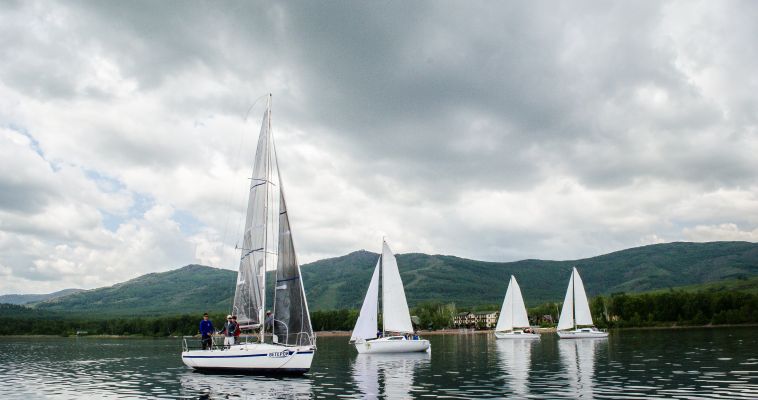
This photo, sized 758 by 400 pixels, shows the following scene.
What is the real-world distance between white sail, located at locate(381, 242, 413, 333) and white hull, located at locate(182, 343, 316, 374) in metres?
32.8

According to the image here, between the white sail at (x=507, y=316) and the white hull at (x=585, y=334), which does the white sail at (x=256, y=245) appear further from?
the white sail at (x=507, y=316)

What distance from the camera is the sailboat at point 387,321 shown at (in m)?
71.6

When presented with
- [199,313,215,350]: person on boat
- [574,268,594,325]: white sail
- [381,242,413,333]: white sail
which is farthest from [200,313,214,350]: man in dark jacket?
[574,268,594,325]: white sail

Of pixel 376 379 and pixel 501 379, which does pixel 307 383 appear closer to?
pixel 376 379

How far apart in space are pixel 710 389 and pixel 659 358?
23752mm

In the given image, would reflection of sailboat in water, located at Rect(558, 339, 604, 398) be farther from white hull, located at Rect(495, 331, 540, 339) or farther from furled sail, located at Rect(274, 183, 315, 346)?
white hull, located at Rect(495, 331, 540, 339)

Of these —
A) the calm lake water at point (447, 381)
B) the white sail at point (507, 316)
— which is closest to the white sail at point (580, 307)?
the white sail at point (507, 316)

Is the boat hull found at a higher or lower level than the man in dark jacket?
lower

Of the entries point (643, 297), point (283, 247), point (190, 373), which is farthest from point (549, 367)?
point (643, 297)

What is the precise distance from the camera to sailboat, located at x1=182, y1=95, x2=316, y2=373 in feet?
134

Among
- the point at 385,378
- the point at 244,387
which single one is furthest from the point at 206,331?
the point at 385,378

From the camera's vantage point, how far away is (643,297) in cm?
16975

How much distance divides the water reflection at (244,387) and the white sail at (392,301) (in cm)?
3303

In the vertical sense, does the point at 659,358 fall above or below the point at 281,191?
below
